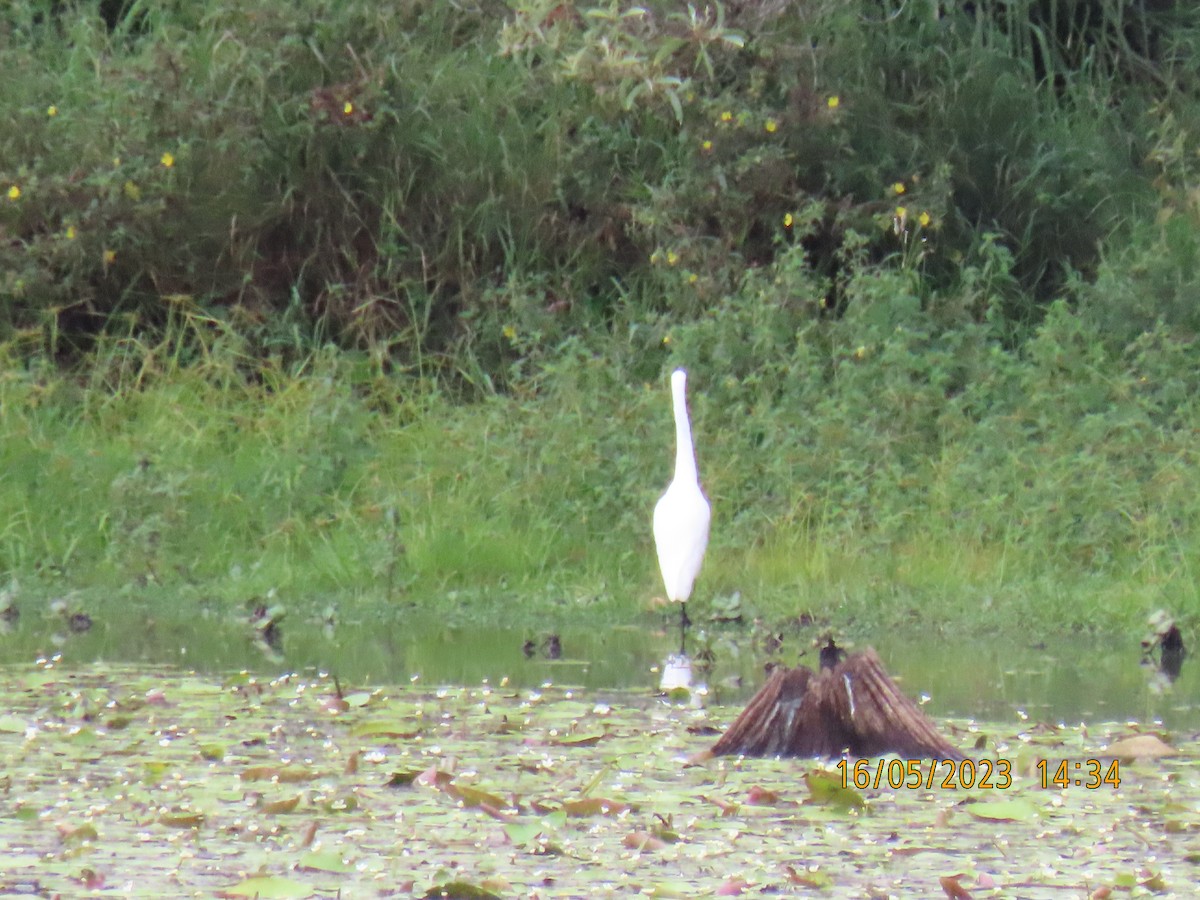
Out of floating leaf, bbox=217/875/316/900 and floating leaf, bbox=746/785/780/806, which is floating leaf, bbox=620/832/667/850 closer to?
→ floating leaf, bbox=746/785/780/806

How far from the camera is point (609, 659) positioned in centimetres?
669

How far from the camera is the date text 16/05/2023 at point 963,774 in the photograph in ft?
15.3

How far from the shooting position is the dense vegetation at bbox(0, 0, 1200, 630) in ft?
26.4

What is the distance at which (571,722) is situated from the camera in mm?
5387

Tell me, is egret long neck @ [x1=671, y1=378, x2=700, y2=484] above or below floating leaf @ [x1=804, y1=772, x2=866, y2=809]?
above

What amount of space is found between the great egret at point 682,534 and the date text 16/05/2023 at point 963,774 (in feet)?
7.72

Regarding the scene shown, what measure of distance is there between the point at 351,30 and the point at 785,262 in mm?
2564

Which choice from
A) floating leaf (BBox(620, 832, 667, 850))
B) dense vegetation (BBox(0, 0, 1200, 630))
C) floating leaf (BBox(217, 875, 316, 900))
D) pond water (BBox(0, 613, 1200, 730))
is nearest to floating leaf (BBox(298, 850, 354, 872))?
floating leaf (BBox(217, 875, 316, 900))

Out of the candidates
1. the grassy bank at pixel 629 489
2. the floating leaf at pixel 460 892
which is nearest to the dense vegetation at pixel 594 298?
the grassy bank at pixel 629 489

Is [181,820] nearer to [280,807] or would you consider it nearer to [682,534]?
[280,807]

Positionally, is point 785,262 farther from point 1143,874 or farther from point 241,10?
point 1143,874

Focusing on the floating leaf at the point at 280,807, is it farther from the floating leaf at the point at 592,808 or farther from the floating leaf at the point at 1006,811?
the floating leaf at the point at 1006,811

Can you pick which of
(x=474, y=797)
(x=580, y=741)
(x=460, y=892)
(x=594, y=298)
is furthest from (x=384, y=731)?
(x=594, y=298)

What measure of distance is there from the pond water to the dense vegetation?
44cm
